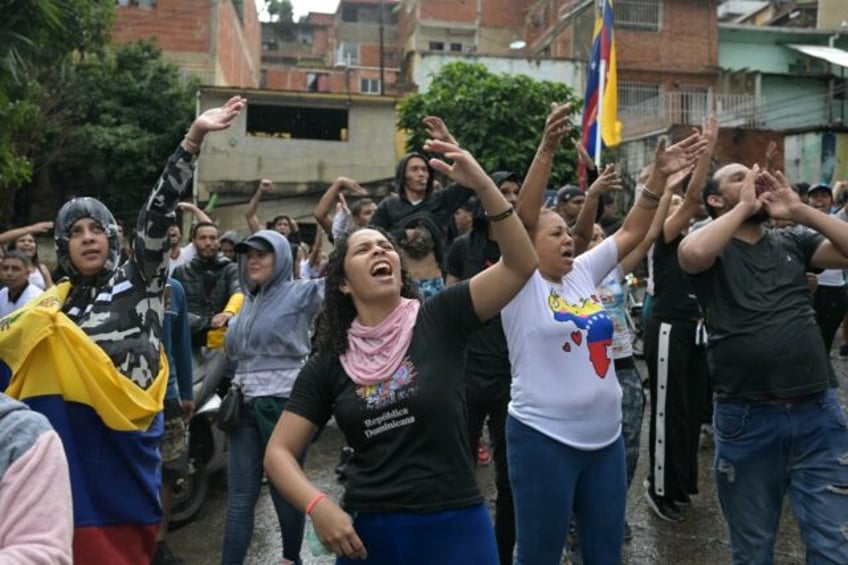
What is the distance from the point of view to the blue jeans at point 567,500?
3580 millimetres

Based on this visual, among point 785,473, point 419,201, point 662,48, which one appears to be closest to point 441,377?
point 785,473

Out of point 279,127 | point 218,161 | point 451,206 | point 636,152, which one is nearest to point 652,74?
point 636,152

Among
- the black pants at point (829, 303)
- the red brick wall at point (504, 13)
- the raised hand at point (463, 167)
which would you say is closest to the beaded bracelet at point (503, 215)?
the raised hand at point (463, 167)

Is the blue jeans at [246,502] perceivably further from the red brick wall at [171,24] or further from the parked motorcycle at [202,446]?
the red brick wall at [171,24]

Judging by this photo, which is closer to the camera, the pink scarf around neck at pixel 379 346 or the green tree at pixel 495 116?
the pink scarf around neck at pixel 379 346

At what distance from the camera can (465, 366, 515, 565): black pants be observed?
4.71 m

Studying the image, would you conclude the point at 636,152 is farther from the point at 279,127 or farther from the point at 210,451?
the point at 210,451

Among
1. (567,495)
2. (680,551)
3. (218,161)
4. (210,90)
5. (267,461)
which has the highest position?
(210,90)

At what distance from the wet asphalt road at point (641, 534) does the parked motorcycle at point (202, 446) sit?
0.44ft

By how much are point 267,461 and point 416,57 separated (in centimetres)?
3066

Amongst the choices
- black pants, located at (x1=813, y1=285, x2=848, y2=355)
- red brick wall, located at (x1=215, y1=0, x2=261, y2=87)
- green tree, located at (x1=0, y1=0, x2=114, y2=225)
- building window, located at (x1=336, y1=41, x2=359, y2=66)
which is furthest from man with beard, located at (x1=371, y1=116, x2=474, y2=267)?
building window, located at (x1=336, y1=41, x2=359, y2=66)

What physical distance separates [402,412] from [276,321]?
2.28 meters

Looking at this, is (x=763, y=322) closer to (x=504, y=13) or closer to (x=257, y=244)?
(x=257, y=244)

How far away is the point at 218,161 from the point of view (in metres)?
27.7
